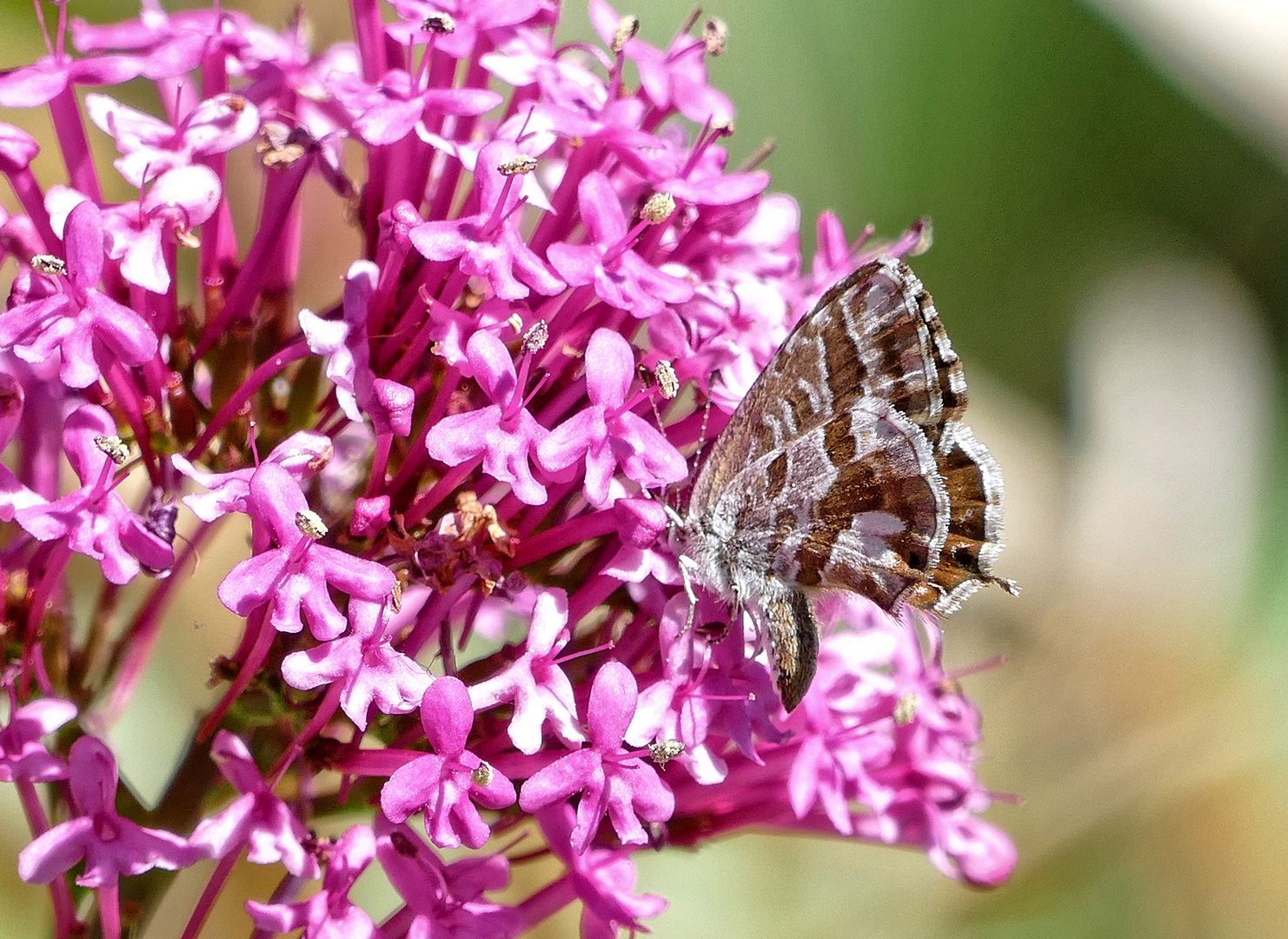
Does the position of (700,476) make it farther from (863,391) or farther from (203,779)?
(203,779)

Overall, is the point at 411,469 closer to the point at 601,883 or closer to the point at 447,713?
the point at 447,713

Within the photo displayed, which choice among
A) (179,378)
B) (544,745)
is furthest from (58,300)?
(544,745)

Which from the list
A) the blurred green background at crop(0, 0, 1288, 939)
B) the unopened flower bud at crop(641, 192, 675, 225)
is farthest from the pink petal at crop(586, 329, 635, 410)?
the blurred green background at crop(0, 0, 1288, 939)

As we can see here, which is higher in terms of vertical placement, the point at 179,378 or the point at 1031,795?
the point at 179,378

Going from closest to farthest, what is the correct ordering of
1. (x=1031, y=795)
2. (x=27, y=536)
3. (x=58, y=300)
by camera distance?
(x=58, y=300) → (x=27, y=536) → (x=1031, y=795)

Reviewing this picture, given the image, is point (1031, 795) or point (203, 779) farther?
point (1031, 795)

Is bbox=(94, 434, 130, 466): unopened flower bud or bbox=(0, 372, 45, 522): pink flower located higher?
bbox=(94, 434, 130, 466): unopened flower bud

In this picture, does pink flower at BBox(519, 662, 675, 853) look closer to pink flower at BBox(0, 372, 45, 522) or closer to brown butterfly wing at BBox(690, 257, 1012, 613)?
brown butterfly wing at BBox(690, 257, 1012, 613)

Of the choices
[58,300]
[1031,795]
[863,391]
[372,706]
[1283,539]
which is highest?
[863,391]
